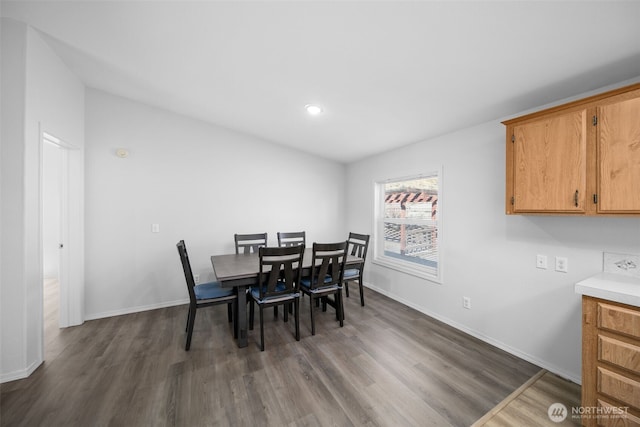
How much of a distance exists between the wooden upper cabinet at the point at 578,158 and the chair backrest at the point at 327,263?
167 cm

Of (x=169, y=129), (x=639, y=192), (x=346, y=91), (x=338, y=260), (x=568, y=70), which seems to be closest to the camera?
(x=639, y=192)

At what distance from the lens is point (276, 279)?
245cm

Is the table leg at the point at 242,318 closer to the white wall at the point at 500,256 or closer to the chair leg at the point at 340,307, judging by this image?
the chair leg at the point at 340,307

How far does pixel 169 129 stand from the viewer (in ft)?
11.6

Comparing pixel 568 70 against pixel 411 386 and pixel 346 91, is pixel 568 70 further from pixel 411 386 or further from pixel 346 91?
pixel 411 386

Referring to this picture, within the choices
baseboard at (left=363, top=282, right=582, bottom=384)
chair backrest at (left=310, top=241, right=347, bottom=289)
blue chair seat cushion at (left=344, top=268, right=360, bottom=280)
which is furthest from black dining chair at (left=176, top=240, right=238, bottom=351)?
baseboard at (left=363, top=282, right=582, bottom=384)

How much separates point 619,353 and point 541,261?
0.87 meters

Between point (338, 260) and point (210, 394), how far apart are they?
172 cm

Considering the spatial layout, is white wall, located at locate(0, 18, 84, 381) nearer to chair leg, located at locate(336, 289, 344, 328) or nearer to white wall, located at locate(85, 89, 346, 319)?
white wall, located at locate(85, 89, 346, 319)

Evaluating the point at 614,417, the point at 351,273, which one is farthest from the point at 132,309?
the point at 614,417

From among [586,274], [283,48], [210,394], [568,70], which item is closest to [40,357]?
[210,394]

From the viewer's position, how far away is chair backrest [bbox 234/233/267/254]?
11.8ft

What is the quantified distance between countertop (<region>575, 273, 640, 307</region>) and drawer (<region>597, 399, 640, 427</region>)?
623mm

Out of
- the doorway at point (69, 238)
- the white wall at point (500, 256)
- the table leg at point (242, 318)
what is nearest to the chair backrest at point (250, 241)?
the table leg at point (242, 318)
